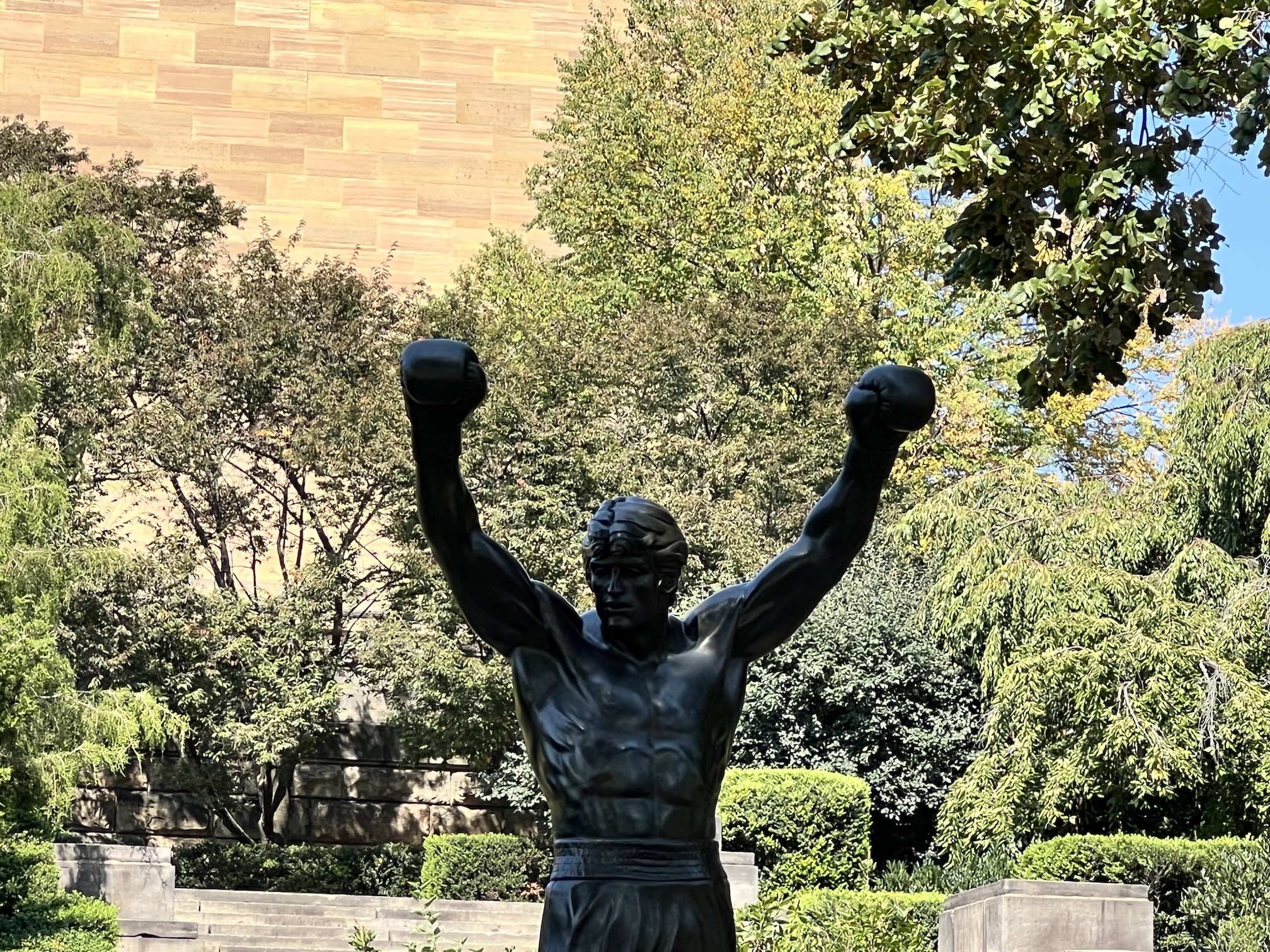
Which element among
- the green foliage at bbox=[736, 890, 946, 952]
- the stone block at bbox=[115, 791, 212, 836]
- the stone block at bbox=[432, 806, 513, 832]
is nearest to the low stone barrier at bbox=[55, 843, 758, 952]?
the green foliage at bbox=[736, 890, 946, 952]

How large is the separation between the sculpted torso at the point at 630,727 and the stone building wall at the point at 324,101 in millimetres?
35045

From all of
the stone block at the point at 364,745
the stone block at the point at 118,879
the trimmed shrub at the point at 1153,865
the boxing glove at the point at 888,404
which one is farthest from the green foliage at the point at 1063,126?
the stone block at the point at 364,745

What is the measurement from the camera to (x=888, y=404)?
4.59m

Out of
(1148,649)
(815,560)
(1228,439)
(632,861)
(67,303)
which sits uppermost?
(67,303)

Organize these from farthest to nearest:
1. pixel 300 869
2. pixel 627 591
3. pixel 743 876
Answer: pixel 300 869, pixel 743 876, pixel 627 591

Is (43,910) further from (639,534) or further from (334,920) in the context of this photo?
(639,534)

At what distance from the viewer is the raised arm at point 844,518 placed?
4594mm

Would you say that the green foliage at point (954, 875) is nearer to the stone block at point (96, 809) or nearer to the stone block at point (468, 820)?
the stone block at point (468, 820)

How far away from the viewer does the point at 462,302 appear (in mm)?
31500

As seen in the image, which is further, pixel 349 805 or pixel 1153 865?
pixel 349 805

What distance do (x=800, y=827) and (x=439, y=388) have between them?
1741cm

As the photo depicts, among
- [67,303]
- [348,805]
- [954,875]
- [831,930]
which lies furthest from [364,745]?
[831,930]

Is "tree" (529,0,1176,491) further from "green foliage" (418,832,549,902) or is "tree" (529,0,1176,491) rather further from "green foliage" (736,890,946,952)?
"green foliage" (736,890,946,952)

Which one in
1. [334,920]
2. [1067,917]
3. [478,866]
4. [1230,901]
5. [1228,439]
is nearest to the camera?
[1067,917]
